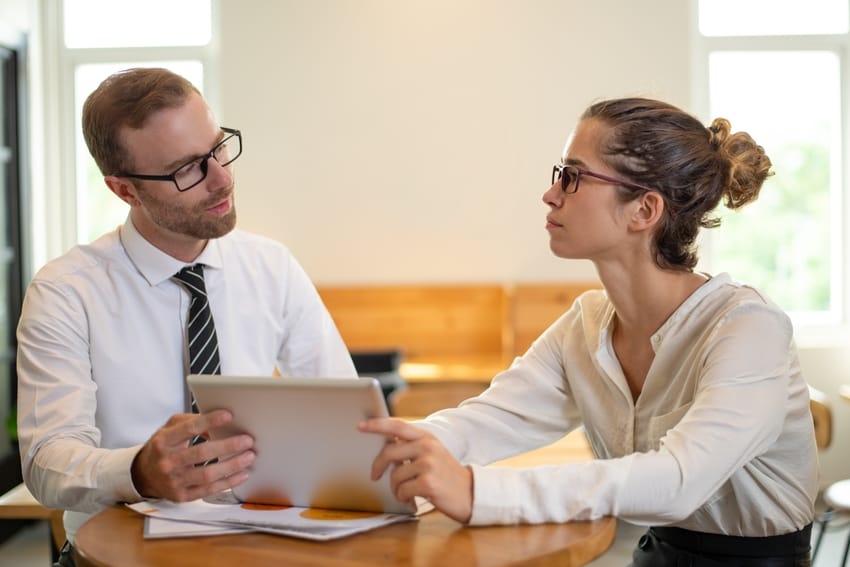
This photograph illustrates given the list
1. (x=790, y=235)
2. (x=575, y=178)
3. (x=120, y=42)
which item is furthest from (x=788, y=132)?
(x=575, y=178)

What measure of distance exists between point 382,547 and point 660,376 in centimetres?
59

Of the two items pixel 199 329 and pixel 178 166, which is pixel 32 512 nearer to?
pixel 199 329

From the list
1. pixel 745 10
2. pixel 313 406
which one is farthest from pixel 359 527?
pixel 745 10

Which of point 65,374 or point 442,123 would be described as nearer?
point 65,374

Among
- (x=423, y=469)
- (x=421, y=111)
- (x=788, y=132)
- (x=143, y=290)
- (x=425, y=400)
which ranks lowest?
(x=425, y=400)

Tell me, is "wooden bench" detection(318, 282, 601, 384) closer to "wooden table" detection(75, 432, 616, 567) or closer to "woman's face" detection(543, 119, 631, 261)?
"woman's face" detection(543, 119, 631, 261)

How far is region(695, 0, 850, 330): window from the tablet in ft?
13.9

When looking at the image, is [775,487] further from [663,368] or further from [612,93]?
[612,93]

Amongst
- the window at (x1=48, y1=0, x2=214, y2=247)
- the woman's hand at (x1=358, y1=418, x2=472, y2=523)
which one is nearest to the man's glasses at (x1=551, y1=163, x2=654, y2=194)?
the woman's hand at (x1=358, y1=418, x2=472, y2=523)

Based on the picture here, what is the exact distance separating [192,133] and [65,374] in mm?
545

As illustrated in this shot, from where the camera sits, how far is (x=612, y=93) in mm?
5191

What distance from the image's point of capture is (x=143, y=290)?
204 centimetres

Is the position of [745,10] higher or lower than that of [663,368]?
higher

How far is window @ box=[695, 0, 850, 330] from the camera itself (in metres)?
5.29
